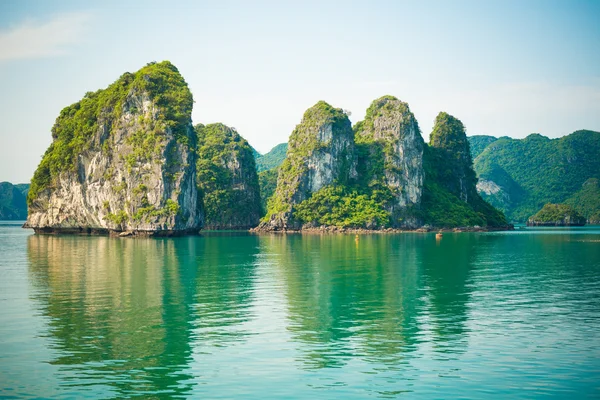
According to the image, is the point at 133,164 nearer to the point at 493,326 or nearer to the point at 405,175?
the point at 405,175

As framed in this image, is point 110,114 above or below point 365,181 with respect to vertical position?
above

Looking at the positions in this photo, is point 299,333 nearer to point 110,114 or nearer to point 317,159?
point 110,114

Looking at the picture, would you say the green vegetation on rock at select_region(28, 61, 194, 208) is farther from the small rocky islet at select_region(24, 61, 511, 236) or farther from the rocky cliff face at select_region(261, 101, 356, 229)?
the rocky cliff face at select_region(261, 101, 356, 229)

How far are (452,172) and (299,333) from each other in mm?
158738

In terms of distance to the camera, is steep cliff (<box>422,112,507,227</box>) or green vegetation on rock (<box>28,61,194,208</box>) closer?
green vegetation on rock (<box>28,61,194,208</box>)

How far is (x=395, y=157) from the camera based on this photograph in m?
156

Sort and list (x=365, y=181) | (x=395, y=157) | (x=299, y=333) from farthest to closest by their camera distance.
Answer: (x=365, y=181) → (x=395, y=157) → (x=299, y=333)

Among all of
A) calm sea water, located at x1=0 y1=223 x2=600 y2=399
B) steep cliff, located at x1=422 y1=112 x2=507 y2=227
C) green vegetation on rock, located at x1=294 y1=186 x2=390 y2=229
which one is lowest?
calm sea water, located at x1=0 y1=223 x2=600 y2=399

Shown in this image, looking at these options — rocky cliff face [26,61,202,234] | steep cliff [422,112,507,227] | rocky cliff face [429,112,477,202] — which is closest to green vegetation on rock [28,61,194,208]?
rocky cliff face [26,61,202,234]

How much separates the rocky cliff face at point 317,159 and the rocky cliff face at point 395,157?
19.9ft

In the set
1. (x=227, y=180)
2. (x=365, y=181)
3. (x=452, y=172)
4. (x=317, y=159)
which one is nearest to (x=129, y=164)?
(x=317, y=159)

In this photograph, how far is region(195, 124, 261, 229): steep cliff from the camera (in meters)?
164

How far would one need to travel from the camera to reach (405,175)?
510ft

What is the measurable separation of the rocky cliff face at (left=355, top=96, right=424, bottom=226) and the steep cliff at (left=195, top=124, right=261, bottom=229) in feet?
106
